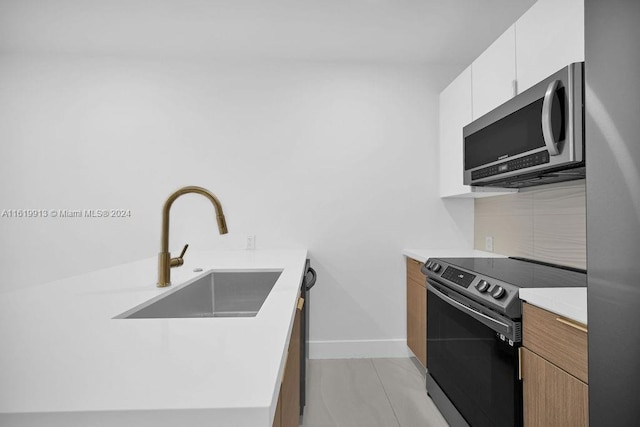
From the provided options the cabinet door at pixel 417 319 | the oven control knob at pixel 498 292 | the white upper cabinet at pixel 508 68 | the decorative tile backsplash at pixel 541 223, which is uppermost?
the white upper cabinet at pixel 508 68

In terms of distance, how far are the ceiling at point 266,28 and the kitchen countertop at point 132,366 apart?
1.89 m

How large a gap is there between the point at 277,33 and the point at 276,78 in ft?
1.44

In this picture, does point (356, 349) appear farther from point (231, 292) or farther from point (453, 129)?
point (453, 129)

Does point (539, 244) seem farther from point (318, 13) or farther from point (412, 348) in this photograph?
point (318, 13)

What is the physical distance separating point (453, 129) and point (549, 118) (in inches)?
47.1

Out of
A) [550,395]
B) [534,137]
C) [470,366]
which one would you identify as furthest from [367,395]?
[534,137]

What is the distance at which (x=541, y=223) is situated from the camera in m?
2.06

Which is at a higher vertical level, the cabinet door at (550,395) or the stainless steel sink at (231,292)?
the stainless steel sink at (231,292)

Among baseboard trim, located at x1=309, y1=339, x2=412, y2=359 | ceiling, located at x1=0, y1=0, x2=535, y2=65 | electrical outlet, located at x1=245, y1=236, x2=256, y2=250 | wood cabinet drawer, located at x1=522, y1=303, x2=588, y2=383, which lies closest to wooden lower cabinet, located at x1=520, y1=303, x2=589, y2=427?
wood cabinet drawer, located at x1=522, y1=303, x2=588, y2=383

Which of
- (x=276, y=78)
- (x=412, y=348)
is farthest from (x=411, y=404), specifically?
(x=276, y=78)

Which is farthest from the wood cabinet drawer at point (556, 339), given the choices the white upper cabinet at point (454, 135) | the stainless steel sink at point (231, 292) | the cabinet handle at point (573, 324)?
the white upper cabinet at point (454, 135)

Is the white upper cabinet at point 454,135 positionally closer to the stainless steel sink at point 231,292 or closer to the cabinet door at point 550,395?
the cabinet door at point 550,395

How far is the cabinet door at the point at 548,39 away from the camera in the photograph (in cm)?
134

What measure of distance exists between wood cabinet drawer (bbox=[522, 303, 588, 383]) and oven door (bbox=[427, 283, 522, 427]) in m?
0.11
